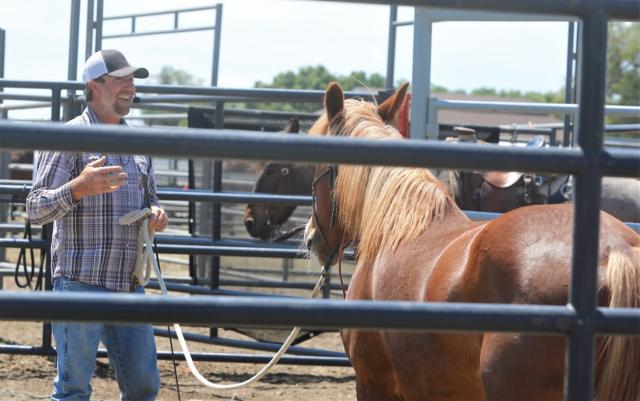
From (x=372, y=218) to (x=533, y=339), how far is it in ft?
3.61

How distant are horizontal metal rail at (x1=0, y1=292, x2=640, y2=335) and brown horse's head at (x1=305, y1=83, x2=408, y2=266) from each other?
2360 millimetres

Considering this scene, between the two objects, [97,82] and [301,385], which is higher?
[97,82]

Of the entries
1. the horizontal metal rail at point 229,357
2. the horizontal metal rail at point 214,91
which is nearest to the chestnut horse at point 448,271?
the horizontal metal rail at point 214,91

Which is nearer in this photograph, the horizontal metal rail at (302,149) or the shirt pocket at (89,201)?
the horizontal metal rail at (302,149)

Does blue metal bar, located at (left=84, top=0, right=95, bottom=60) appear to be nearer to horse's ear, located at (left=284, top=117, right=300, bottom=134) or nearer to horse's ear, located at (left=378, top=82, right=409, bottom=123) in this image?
horse's ear, located at (left=284, top=117, right=300, bottom=134)

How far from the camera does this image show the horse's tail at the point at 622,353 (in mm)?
2600

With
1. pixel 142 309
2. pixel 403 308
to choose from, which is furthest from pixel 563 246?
pixel 142 309

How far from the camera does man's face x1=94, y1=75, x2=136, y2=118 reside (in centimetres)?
358

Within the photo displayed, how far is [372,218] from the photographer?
12.1ft

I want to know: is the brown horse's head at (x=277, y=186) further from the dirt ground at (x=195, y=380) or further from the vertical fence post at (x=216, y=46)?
the dirt ground at (x=195, y=380)

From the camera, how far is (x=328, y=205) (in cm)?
412

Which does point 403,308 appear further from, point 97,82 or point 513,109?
point 513,109

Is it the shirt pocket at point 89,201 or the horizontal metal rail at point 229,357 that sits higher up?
the shirt pocket at point 89,201

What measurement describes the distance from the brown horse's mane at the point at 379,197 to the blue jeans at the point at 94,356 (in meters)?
0.99
